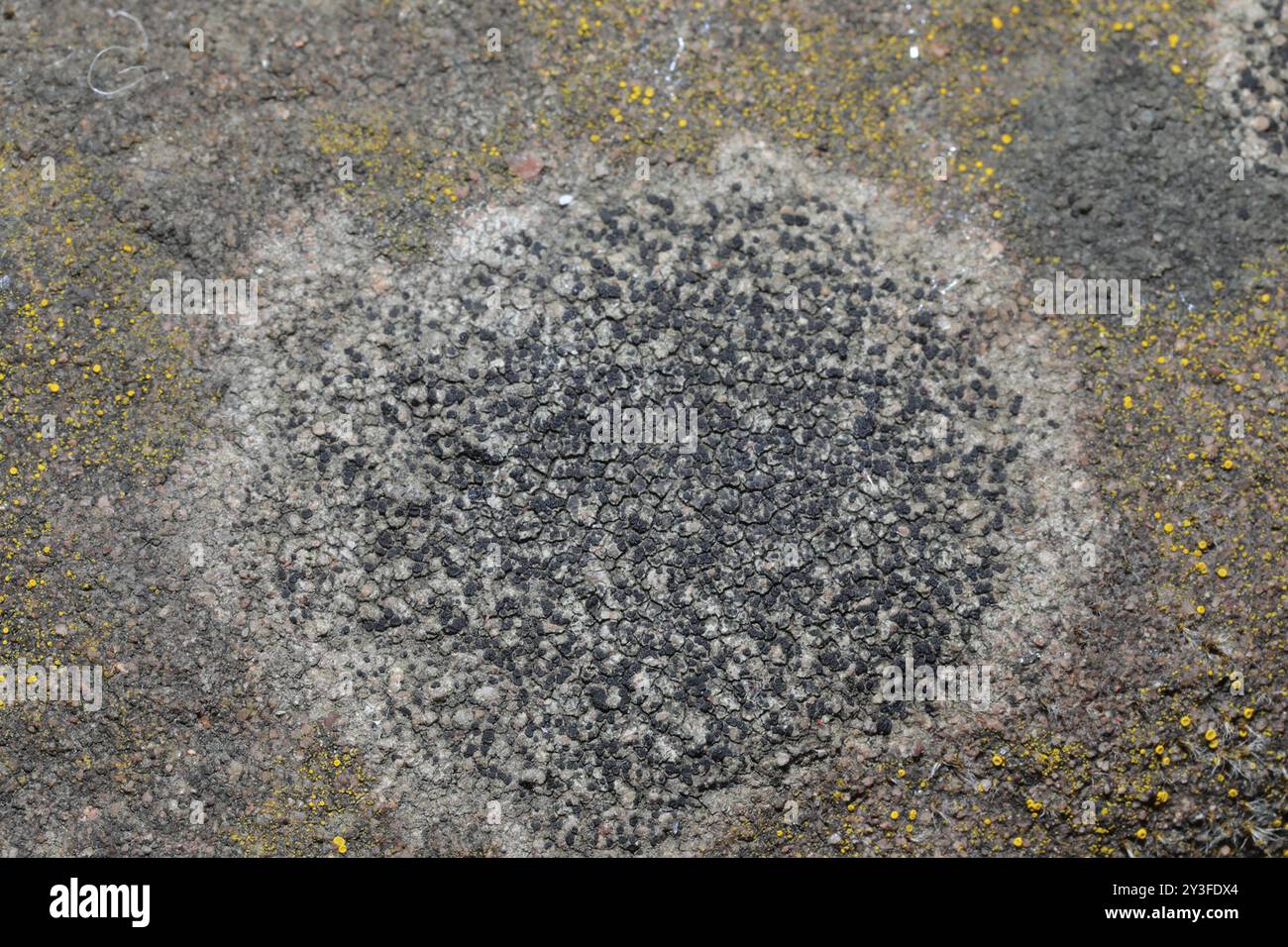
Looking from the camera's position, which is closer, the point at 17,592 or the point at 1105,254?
the point at 17,592

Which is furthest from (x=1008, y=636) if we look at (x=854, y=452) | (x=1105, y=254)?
(x=1105, y=254)

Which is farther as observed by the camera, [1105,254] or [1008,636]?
[1105,254]

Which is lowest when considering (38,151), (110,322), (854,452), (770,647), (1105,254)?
(770,647)

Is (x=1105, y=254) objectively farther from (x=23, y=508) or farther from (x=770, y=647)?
(x=23, y=508)

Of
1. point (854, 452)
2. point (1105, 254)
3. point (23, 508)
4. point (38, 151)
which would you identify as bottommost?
point (23, 508)

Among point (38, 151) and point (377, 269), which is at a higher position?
point (38, 151)

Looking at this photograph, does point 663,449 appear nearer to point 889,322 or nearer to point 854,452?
point 854,452

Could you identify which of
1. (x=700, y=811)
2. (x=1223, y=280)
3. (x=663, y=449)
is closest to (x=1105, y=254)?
(x=1223, y=280)

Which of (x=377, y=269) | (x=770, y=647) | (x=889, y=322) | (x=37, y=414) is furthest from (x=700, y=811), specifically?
(x=37, y=414)

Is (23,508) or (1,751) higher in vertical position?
(23,508)
